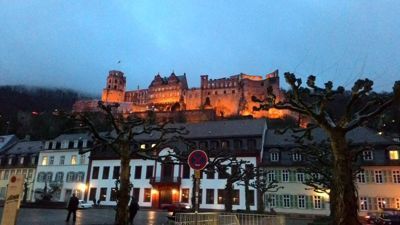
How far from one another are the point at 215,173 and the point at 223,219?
127 feet

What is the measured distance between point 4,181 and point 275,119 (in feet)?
260

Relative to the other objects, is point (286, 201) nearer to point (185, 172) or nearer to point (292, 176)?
point (292, 176)

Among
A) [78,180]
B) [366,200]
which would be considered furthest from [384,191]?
[78,180]

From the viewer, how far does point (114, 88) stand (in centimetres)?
17738

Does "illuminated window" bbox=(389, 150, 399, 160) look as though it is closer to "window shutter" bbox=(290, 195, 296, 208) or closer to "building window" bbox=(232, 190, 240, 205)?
"window shutter" bbox=(290, 195, 296, 208)

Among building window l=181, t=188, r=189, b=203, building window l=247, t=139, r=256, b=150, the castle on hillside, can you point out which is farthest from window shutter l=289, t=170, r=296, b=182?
the castle on hillside

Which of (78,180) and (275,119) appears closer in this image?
(78,180)

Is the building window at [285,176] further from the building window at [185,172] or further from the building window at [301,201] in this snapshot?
the building window at [185,172]

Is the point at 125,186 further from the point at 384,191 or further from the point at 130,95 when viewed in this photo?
the point at 130,95

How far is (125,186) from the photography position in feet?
59.7

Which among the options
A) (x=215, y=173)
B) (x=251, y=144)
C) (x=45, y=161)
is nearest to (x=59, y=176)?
(x=45, y=161)

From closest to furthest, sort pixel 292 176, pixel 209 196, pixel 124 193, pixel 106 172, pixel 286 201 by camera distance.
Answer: pixel 124 193, pixel 286 201, pixel 292 176, pixel 209 196, pixel 106 172

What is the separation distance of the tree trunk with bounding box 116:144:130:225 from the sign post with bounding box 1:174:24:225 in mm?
8044

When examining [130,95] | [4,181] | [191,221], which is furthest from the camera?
[130,95]
